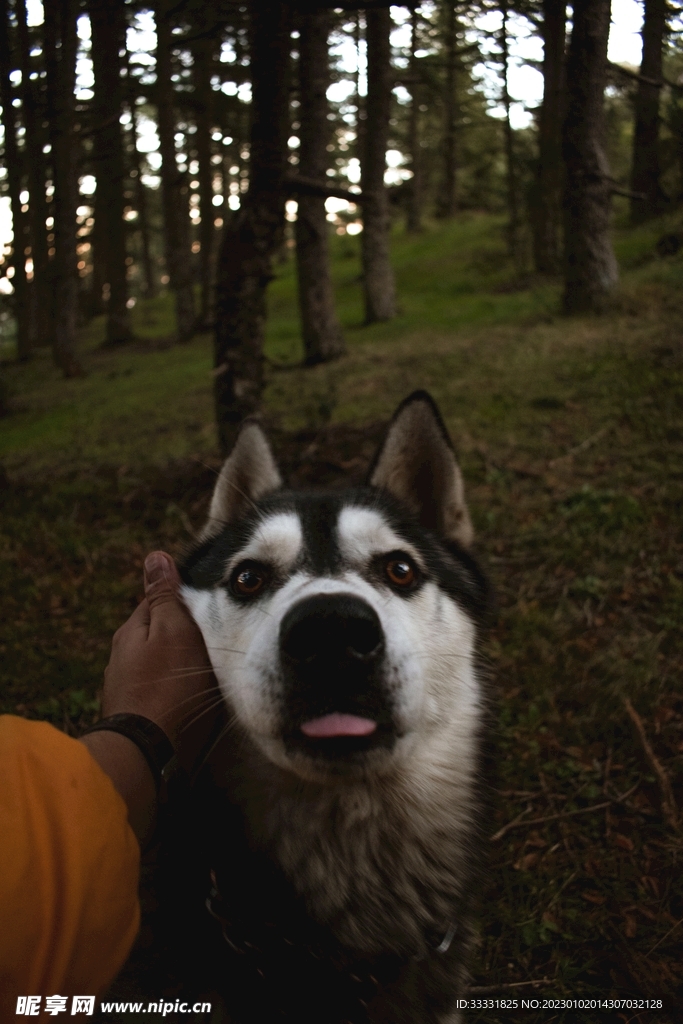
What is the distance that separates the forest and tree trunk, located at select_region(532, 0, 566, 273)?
0.02m

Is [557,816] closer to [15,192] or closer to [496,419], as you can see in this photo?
[496,419]

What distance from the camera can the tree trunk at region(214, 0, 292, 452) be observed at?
4.41 m

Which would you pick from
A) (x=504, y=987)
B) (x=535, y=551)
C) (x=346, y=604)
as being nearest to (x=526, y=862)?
(x=504, y=987)

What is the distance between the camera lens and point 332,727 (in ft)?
5.21

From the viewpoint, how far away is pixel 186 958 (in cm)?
172

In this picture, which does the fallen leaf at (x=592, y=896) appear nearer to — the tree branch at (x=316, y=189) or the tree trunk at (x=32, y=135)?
the tree trunk at (x=32, y=135)

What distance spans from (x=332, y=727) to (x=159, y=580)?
3.12ft

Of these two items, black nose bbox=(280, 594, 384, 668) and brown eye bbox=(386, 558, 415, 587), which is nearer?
black nose bbox=(280, 594, 384, 668)

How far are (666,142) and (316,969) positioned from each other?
387cm

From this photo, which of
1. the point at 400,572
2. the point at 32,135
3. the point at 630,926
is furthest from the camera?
the point at 32,135

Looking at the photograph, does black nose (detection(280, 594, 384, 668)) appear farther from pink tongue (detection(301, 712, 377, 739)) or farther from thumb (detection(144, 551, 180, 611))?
thumb (detection(144, 551, 180, 611))

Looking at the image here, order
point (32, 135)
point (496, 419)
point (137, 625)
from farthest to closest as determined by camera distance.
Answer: point (496, 419) → point (32, 135) → point (137, 625)

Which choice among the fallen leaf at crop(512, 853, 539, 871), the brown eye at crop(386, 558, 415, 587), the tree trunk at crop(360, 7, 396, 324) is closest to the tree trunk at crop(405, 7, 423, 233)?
the tree trunk at crop(360, 7, 396, 324)

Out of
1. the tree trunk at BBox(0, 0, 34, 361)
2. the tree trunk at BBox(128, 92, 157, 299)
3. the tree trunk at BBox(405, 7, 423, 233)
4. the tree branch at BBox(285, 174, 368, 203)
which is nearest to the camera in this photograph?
the tree trunk at BBox(0, 0, 34, 361)
